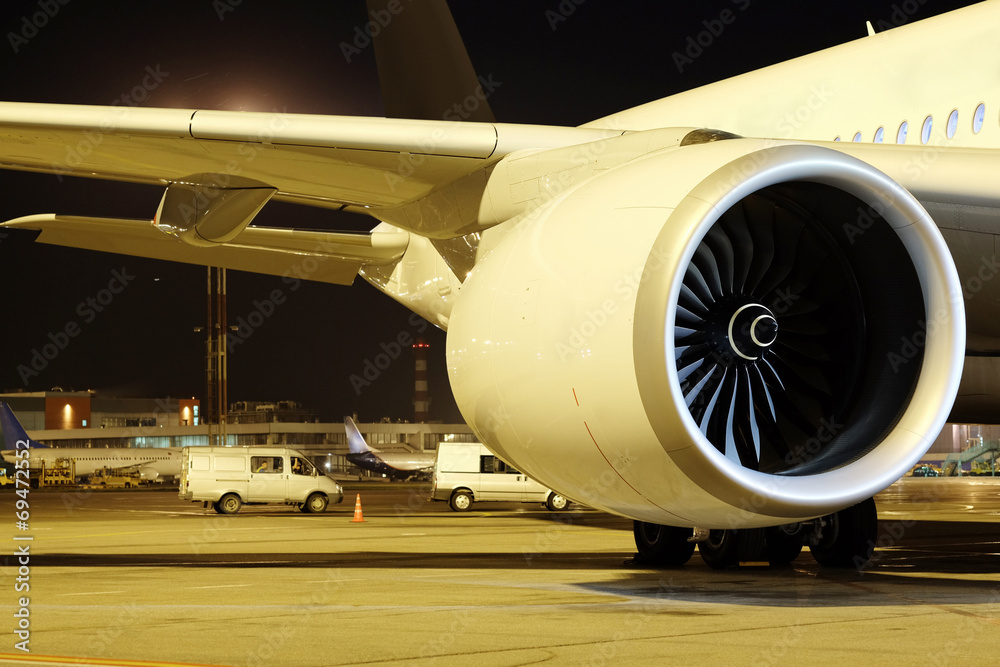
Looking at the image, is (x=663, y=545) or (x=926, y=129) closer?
(x=926, y=129)

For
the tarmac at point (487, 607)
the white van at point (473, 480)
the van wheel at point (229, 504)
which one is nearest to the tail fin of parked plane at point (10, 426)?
the van wheel at point (229, 504)

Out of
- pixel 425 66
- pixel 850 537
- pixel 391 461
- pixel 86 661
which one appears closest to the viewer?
pixel 86 661

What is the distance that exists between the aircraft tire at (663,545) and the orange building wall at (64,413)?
92117 millimetres

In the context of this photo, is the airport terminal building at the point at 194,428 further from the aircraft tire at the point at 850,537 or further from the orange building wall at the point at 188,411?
the aircraft tire at the point at 850,537

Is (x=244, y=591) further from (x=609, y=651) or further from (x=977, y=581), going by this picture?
(x=977, y=581)

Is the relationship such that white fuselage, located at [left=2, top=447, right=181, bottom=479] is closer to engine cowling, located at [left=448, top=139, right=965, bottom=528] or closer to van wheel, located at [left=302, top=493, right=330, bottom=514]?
van wheel, located at [left=302, top=493, right=330, bottom=514]

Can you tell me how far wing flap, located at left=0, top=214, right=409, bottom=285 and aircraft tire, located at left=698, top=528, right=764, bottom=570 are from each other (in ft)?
14.8

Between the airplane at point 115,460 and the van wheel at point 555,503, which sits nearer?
the van wheel at point 555,503

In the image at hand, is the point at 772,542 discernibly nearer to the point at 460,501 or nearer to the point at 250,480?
the point at 460,501

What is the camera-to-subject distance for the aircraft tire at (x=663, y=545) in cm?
948

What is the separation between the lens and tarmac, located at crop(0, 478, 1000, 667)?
5.18 meters

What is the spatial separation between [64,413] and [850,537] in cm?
9361

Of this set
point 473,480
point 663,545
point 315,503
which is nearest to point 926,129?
point 663,545

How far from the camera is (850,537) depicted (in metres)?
9.47
